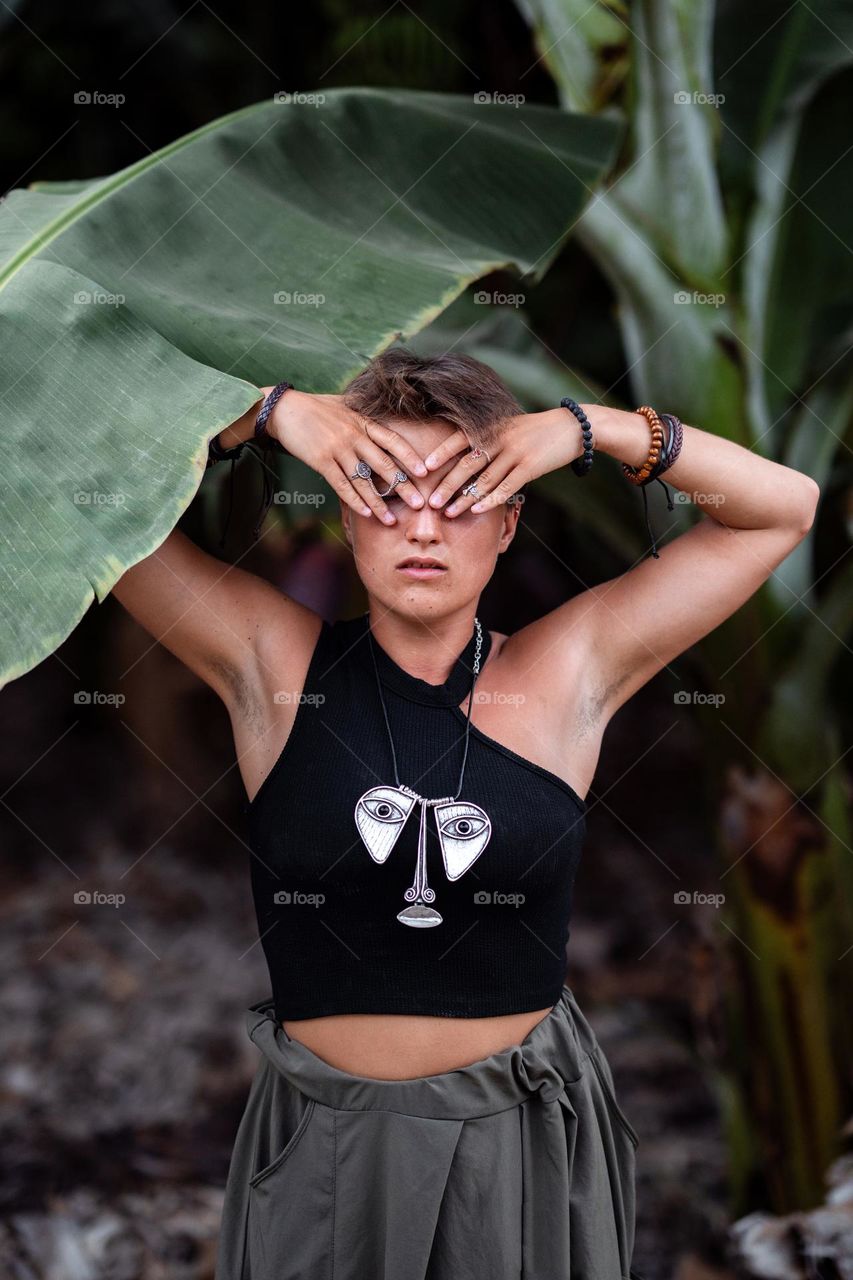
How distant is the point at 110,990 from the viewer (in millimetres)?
3600

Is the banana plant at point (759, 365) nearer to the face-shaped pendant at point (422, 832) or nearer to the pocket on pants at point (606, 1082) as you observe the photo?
the pocket on pants at point (606, 1082)

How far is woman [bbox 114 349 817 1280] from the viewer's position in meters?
1.34

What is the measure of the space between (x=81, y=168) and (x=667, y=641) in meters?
3.30

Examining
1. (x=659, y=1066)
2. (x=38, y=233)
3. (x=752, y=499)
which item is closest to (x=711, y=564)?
(x=752, y=499)

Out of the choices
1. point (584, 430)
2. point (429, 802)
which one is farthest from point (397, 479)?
point (429, 802)

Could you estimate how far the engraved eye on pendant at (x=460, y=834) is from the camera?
1.35 m

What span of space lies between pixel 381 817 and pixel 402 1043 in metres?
0.26

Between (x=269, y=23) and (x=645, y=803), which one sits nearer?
(x=269, y=23)

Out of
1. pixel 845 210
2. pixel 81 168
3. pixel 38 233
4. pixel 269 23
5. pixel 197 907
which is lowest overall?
pixel 197 907

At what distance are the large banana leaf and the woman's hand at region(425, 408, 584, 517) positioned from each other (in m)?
0.23

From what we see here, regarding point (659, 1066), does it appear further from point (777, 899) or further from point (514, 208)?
point (514, 208)
